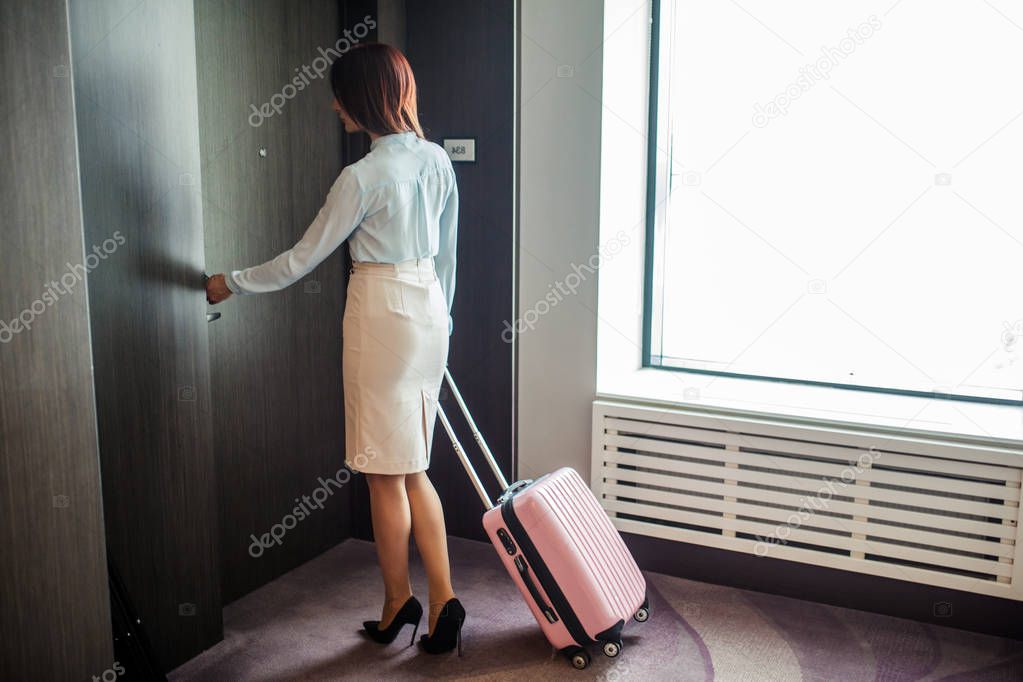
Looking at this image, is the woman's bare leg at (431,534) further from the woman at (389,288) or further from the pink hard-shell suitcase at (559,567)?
the pink hard-shell suitcase at (559,567)

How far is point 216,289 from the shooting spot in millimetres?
2133

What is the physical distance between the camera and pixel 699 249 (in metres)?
2.89

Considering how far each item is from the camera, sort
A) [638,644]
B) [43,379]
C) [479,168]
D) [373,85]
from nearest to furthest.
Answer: [43,379], [373,85], [638,644], [479,168]

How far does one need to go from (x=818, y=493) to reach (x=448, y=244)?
1.26 meters

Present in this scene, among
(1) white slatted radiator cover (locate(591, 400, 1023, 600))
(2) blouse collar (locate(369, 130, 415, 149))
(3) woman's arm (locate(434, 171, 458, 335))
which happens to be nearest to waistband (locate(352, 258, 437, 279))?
(3) woman's arm (locate(434, 171, 458, 335))

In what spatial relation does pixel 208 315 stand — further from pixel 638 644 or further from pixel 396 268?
pixel 638 644

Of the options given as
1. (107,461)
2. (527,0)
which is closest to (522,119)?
(527,0)

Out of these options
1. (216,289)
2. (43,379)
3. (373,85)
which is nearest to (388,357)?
(216,289)

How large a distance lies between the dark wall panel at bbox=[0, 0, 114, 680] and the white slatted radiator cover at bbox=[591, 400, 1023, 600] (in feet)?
4.96

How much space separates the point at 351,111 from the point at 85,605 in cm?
125

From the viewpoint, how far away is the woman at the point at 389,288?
82.2 inches

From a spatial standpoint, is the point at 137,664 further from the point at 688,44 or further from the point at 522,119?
the point at 688,44

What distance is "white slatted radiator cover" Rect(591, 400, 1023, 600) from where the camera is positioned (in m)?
2.28

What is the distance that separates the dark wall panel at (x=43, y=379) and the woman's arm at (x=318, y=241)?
1.60 feet
